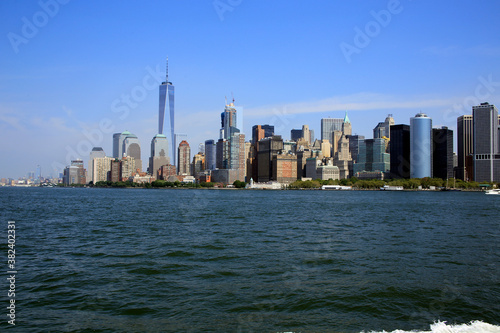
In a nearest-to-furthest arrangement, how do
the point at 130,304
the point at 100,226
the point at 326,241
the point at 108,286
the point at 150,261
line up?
the point at 130,304 < the point at 108,286 < the point at 150,261 < the point at 326,241 < the point at 100,226

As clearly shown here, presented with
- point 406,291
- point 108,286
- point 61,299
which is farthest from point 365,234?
point 61,299

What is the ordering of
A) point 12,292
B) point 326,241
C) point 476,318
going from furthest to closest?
point 326,241
point 12,292
point 476,318

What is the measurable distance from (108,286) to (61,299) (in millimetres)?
1906

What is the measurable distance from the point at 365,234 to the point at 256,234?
8248 millimetres

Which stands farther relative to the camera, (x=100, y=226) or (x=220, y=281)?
(x=100, y=226)

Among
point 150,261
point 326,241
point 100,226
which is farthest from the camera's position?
point 100,226

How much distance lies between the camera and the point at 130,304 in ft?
43.3

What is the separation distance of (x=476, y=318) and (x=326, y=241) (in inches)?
557

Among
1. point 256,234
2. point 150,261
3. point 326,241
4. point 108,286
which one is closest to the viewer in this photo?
point 108,286

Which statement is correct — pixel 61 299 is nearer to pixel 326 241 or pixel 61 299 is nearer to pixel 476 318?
pixel 476 318

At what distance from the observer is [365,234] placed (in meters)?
30.0

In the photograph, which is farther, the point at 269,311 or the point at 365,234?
the point at 365,234

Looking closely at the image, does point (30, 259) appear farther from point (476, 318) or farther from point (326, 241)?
point (476, 318)

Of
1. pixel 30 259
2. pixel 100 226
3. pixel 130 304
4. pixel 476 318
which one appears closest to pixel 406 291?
pixel 476 318
